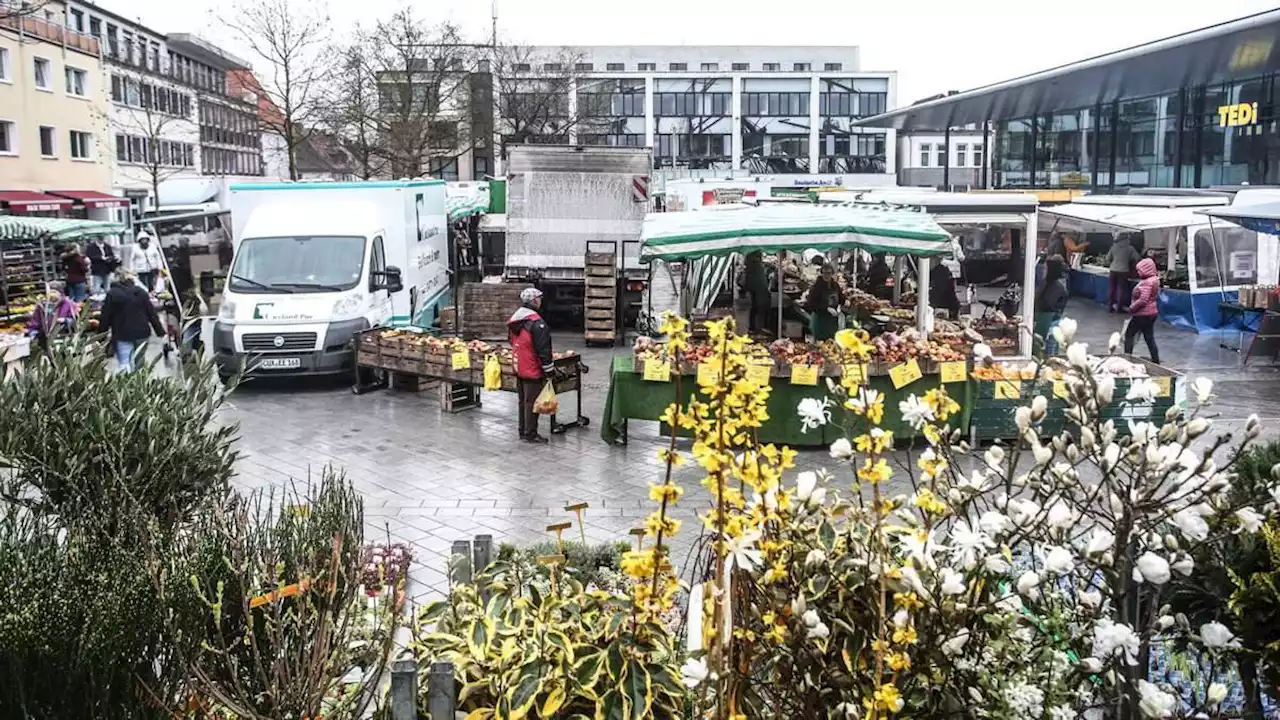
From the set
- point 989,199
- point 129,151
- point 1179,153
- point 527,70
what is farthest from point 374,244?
point 129,151

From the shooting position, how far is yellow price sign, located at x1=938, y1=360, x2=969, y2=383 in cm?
1134

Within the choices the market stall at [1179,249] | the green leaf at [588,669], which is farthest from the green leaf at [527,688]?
the market stall at [1179,249]

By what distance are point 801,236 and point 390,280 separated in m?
7.70

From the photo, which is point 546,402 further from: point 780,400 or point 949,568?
point 949,568

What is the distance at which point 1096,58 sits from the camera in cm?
2877

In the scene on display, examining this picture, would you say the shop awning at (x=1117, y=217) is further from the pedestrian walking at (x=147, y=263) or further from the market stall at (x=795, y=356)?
the pedestrian walking at (x=147, y=263)

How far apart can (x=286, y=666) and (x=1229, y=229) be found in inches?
819

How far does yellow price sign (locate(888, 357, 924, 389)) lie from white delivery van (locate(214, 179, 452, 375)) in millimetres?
7968

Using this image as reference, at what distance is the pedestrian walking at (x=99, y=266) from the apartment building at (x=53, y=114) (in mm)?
10244

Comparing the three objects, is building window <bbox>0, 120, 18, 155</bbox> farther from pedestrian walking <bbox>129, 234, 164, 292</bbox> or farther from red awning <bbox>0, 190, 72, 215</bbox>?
pedestrian walking <bbox>129, 234, 164, 292</bbox>

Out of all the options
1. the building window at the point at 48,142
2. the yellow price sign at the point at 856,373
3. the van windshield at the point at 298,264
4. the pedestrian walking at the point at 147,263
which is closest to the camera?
the yellow price sign at the point at 856,373

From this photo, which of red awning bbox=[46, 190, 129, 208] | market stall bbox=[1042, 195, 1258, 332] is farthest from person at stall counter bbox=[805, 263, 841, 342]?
red awning bbox=[46, 190, 129, 208]

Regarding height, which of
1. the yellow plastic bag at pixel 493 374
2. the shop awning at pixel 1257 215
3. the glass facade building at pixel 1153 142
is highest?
the glass facade building at pixel 1153 142

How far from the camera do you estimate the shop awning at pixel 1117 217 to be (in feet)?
70.3
